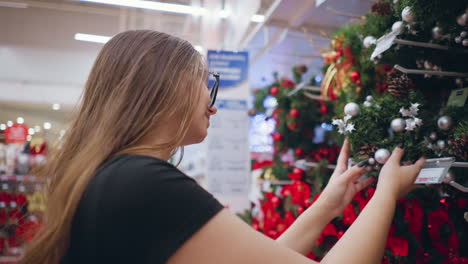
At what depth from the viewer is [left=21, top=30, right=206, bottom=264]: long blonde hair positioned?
0.78 m

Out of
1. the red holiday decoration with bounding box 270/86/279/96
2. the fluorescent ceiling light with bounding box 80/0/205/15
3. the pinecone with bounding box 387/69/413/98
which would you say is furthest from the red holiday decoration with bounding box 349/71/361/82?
the fluorescent ceiling light with bounding box 80/0/205/15

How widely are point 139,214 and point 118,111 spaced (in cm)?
25

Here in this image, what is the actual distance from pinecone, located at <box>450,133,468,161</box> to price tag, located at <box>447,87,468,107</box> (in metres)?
0.21

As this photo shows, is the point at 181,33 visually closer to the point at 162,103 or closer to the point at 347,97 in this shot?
the point at 347,97

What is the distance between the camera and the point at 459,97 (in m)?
1.26

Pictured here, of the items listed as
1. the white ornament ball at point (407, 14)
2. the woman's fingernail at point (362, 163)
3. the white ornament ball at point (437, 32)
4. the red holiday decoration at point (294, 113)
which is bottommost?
the woman's fingernail at point (362, 163)

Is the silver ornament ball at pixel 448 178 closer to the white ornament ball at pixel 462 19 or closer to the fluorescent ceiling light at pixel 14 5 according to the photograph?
the white ornament ball at pixel 462 19

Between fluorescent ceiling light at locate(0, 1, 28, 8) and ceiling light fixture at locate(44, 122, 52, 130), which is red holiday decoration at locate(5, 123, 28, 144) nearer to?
ceiling light fixture at locate(44, 122, 52, 130)

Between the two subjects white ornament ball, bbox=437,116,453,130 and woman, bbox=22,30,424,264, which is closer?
woman, bbox=22,30,424,264

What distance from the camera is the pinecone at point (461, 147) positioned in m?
1.05

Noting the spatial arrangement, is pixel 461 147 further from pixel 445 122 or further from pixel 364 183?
pixel 364 183

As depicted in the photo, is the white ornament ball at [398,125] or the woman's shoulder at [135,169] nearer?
the woman's shoulder at [135,169]

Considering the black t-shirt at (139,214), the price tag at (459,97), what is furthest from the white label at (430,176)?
the black t-shirt at (139,214)

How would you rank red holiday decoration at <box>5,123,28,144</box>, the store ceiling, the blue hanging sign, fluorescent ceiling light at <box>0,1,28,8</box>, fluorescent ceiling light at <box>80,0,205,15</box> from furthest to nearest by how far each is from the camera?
red holiday decoration at <box>5,123,28,144</box> → fluorescent ceiling light at <box>0,1,28,8</box> → fluorescent ceiling light at <box>80,0,205,15</box> → the blue hanging sign → the store ceiling
